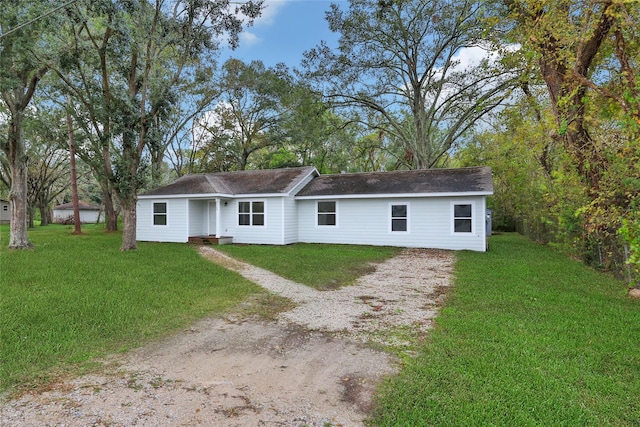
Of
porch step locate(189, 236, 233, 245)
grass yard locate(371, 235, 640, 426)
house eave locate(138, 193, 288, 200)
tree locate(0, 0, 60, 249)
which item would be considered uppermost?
tree locate(0, 0, 60, 249)

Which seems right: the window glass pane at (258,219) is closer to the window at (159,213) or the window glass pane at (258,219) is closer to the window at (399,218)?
the window at (159,213)

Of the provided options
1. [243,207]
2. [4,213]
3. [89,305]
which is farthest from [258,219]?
[4,213]

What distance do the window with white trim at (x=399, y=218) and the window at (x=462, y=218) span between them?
1806 mm

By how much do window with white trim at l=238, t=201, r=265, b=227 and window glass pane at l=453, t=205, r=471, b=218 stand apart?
7925 mm

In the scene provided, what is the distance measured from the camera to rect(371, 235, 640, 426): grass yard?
8.72 feet

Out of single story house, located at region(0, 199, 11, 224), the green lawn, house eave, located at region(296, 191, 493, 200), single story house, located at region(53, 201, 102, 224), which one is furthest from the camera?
single story house, located at region(53, 201, 102, 224)

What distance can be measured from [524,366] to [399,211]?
1107cm

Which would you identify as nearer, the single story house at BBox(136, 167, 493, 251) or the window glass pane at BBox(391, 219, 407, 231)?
the single story house at BBox(136, 167, 493, 251)

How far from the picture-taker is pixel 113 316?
16.0 ft

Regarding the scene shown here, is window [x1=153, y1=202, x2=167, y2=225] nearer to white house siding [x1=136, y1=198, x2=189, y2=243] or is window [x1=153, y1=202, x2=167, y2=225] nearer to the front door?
white house siding [x1=136, y1=198, x2=189, y2=243]

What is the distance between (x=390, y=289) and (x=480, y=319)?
2.33 meters

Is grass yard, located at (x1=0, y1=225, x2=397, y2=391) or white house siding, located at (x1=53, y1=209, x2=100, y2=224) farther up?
white house siding, located at (x1=53, y1=209, x2=100, y2=224)

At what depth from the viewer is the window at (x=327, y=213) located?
15430mm

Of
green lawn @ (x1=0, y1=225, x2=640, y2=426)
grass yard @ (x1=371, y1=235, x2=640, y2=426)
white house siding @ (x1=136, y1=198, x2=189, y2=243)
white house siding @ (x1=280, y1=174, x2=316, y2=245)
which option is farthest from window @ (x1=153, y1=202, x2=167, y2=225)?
grass yard @ (x1=371, y1=235, x2=640, y2=426)
